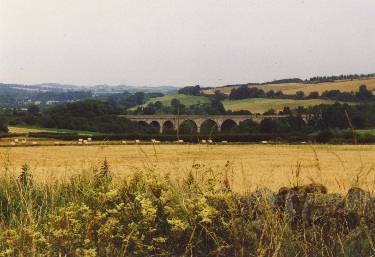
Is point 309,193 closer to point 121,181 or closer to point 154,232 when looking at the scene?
point 154,232

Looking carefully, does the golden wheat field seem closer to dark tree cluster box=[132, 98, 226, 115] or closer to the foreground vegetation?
the foreground vegetation

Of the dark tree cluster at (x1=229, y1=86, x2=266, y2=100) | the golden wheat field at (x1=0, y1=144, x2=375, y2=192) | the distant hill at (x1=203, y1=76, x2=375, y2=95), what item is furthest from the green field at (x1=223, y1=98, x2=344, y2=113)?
the golden wheat field at (x1=0, y1=144, x2=375, y2=192)

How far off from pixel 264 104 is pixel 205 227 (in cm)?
13980

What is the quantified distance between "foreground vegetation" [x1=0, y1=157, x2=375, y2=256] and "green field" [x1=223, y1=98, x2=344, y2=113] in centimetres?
12288

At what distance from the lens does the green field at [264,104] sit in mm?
132125

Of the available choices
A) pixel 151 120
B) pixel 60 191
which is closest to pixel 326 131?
pixel 151 120


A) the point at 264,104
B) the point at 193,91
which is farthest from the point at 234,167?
the point at 193,91

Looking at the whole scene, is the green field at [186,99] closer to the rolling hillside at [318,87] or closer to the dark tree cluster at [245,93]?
the dark tree cluster at [245,93]

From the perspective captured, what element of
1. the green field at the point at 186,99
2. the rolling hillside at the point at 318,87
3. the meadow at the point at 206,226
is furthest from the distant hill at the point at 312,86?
the meadow at the point at 206,226

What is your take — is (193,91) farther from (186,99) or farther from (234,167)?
(234,167)

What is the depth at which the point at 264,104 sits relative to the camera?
5659 inches

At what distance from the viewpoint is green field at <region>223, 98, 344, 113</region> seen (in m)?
132

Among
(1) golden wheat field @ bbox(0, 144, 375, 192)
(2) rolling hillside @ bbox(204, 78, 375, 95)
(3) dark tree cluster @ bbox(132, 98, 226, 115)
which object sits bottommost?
(1) golden wheat field @ bbox(0, 144, 375, 192)

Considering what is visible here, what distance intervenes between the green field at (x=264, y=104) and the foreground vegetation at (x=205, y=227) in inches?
4838
